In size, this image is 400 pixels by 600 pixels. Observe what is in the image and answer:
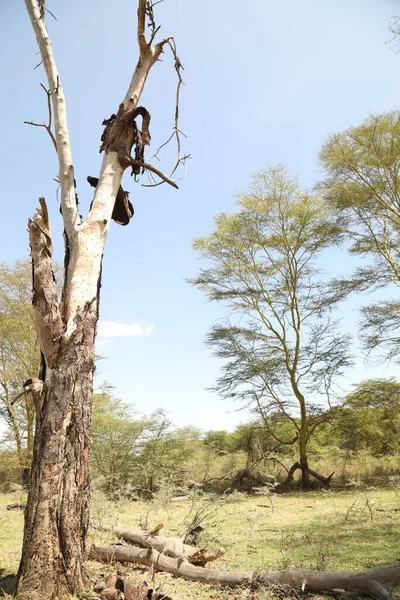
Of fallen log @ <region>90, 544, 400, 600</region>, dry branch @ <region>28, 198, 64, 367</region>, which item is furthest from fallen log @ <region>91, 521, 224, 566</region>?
dry branch @ <region>28, 198, 64, 367</region>

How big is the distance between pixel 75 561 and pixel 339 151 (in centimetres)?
1062

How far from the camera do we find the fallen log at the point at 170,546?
3537 mm

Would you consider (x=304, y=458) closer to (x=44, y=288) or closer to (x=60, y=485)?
(x=60, y=485)

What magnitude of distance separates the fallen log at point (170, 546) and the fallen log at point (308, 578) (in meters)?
0.13

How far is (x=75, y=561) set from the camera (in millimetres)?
2756

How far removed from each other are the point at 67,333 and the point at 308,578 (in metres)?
2.24

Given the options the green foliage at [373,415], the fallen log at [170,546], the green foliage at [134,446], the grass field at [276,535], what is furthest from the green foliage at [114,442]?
the fallen log at [170,546]

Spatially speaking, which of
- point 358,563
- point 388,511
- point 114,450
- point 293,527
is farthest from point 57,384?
point 114,450

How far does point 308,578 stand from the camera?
2.78 m

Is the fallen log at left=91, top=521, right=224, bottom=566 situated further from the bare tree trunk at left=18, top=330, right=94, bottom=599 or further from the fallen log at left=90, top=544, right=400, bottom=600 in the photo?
the bare tree trunk at left=18, top=330, right=94, bottom=599

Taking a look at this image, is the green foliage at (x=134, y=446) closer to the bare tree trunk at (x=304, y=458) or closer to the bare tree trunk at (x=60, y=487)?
the bare tree trunk at (x=304, y=458)

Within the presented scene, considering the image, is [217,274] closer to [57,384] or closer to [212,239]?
[212,239]

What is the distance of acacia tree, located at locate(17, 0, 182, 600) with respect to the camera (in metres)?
2.70

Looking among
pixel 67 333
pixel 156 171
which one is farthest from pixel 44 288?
pixel 156 171
